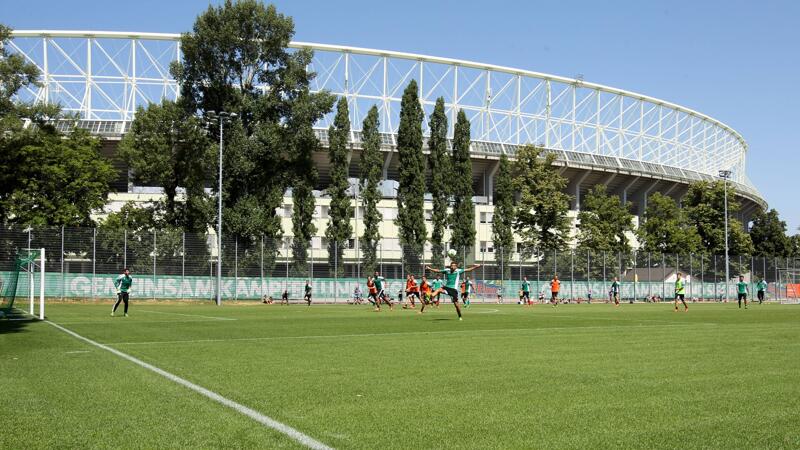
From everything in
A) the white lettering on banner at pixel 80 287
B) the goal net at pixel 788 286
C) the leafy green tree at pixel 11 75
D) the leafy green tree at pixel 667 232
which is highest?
the leafy green tree at pixel 11 75

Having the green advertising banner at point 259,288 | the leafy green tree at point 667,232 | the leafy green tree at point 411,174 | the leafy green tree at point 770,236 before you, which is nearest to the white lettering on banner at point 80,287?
the green advertising banner at point 259,288

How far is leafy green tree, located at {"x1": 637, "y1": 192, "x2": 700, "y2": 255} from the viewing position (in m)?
79.2

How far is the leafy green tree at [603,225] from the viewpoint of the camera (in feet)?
246

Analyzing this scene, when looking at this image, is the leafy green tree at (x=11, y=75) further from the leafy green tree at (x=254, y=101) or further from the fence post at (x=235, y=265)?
the fence post at (x=235, y=265)

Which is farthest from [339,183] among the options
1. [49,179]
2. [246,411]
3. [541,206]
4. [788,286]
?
[246,411]

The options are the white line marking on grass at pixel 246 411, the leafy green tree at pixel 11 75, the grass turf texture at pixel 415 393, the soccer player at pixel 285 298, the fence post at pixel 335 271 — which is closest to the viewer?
the white line marking on grass at pixel 246 411

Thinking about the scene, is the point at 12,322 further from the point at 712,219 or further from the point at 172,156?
the point at 712,219

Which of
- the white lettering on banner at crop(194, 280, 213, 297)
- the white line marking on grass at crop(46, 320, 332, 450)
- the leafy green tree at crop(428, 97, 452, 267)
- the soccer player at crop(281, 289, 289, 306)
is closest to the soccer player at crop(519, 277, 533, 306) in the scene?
the leafy green tree at crop(428, 97, 452, 267)

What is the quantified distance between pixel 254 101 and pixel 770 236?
98066 millimetres

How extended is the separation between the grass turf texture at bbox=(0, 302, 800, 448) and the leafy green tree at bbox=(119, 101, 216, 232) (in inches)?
1577

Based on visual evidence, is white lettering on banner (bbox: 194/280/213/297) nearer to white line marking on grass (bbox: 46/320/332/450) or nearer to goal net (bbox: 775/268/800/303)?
white line marking on grass (bbox: 46/320/332/450)

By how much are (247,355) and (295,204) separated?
53.2 m

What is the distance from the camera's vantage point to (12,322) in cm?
2345

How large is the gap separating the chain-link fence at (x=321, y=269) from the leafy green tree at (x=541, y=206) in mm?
7373
